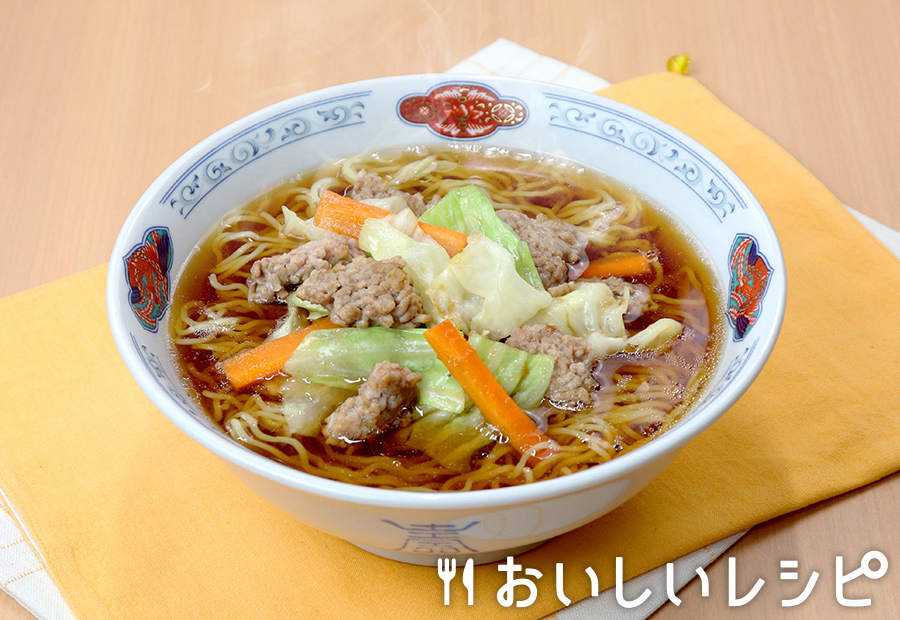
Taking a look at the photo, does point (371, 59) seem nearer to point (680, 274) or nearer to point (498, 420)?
point (680, 274)

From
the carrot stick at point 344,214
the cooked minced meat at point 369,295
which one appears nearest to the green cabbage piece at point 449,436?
the cooked minced meat at point 369,295

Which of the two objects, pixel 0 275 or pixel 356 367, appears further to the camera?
pixel 0 275

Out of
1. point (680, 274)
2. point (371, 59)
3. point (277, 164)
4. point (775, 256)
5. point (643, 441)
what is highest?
point (371, 59)

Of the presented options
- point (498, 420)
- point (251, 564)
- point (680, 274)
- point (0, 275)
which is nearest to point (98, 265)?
point (0, 275)

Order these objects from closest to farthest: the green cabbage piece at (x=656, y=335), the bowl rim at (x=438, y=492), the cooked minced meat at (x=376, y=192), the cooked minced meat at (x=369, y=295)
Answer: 1. the bowl rim at (x=438, y=492)
2. the cooked minced meat at (x=369, y=295)
3. the green cabbage piece at (x=656, y=335)
4. the cooked minced meat at (x=376, y=192)

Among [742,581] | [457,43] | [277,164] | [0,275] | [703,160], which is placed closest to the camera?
[742,581]

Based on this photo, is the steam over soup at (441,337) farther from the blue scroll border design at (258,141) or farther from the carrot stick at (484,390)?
the blue scroll border design at (258,141)

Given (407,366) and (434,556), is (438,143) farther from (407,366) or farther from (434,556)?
(434,556)
